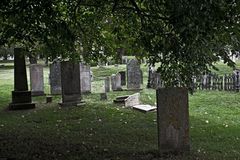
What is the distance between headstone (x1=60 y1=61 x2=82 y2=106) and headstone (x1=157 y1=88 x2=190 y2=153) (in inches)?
269

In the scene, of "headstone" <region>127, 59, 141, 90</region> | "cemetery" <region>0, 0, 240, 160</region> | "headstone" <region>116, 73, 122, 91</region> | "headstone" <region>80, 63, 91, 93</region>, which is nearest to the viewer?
"cemetery" <region>0, 0, 240, 160</region>

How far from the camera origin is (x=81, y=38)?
11.1 metres

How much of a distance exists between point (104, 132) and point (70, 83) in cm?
458

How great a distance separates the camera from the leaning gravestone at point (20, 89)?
13922 millimetres

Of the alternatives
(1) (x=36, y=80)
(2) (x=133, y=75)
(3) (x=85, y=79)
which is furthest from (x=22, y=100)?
(2) (x=133, y=75)

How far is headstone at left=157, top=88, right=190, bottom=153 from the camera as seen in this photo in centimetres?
722

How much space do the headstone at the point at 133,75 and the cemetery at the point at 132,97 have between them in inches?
182

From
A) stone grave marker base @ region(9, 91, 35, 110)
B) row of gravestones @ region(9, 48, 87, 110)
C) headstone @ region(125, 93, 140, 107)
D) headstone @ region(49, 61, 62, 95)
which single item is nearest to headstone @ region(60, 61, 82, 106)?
row of gravestones @ region(9, 48, 87, 110)

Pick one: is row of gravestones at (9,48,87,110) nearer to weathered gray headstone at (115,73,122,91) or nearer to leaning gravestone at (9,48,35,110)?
leaning gravestone at (9,48,35,110)

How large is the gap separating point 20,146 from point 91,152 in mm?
1444

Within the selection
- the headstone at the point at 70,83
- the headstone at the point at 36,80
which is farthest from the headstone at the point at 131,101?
the headstone at the point at 36,80

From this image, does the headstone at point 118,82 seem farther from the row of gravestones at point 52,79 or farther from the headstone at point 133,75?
the row of gravestones at point 52,79

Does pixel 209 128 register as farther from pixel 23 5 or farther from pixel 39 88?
pixel 39 88

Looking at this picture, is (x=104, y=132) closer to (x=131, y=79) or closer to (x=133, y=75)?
(x=133, y=75)
